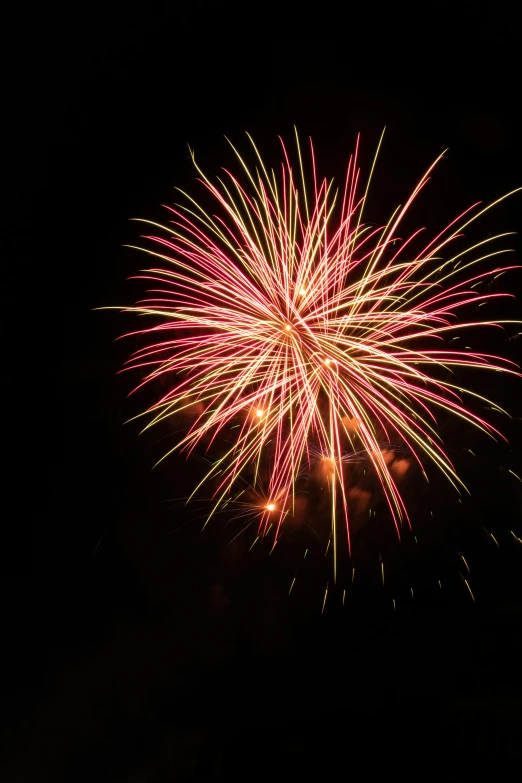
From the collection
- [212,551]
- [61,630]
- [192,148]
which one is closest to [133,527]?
[212,551]

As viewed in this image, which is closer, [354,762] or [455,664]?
[354,762]

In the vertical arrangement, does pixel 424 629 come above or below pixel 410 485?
below

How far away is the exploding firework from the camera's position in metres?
4.07

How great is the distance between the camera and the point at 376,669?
448 cm

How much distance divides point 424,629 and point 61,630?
9.36ft

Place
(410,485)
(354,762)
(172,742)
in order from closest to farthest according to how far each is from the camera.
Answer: (354,762)
(172,742)
(410,485)

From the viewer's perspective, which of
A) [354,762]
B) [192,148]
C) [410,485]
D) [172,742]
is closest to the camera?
[354,762]

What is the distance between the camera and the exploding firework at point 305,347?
13.4 ft

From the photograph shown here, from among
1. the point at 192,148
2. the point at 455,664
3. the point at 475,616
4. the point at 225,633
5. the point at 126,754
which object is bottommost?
the point at 126,754

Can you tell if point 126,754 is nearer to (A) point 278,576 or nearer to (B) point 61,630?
(B) point 61,630

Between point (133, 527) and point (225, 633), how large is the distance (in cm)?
111

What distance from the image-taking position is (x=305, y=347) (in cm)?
415

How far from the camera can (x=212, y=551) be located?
4789mm

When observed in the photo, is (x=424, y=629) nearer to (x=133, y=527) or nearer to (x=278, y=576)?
(x=278, y=576)
